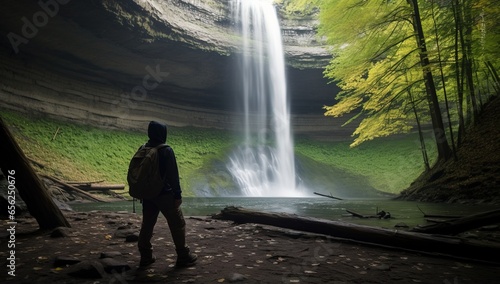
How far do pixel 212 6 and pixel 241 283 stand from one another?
2631cm

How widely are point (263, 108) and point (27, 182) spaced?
1002 inches

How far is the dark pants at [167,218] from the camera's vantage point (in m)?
3.25

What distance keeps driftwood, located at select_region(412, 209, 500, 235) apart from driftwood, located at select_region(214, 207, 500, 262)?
345 millimetres

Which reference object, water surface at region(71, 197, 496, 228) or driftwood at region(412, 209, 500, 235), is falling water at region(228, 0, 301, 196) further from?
driftwood at region(412, 209, 500, 235)

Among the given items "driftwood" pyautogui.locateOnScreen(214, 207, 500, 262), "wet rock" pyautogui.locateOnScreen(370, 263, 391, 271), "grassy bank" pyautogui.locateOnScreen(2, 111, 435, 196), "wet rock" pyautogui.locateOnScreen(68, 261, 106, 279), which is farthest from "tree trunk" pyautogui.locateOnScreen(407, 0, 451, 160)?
"grassy bank" pyautogui.locateOnScreen(2, 111, 435, 196)

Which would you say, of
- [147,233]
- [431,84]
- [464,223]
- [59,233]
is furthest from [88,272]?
[431,84]

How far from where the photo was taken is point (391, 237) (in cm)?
399

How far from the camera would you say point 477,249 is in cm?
339

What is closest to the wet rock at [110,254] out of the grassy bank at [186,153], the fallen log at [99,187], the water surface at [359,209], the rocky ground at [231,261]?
the rocky ground at [231,261]

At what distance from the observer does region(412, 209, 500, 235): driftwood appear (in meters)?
3.73

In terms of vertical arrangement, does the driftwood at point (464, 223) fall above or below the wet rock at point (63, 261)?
above

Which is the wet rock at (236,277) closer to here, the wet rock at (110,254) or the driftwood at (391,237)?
the wet rock at (110,254)

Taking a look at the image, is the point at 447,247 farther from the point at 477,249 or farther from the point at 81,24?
the point at 81,24

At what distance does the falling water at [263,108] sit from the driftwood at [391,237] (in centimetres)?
1802
